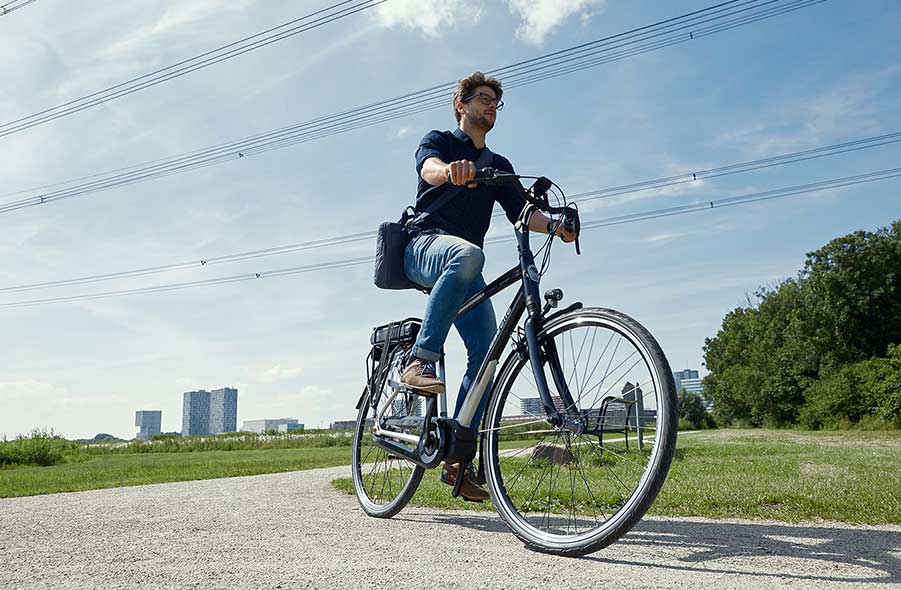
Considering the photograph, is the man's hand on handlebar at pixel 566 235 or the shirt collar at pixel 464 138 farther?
the shirt collar at pixel 464 138

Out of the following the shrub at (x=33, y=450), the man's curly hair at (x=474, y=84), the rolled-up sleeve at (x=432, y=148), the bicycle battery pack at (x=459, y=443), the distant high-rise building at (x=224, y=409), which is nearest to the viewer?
the bicycle battery pack at (x=459, y=443)

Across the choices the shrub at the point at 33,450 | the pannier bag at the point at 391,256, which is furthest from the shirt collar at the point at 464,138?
the shrub at the point at 33,450

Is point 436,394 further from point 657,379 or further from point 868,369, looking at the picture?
point 868,369

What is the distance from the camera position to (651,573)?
8.29ft

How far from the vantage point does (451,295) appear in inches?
143

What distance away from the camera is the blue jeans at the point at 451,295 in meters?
3.62

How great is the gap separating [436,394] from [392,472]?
3.96 ft

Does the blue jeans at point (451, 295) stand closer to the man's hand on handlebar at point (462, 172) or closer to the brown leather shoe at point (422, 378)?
the brown leather shoe at point (422, 378)

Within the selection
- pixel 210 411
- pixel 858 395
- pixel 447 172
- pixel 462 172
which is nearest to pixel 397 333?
pixel 447 172

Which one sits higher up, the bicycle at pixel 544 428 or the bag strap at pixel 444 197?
the bag strap at pixel 444 197

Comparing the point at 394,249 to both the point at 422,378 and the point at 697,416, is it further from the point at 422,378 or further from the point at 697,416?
the point at 697,416

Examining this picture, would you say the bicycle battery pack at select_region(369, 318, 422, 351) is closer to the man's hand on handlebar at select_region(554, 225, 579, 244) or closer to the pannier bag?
the pannier bag

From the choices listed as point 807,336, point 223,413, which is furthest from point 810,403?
point 223,413

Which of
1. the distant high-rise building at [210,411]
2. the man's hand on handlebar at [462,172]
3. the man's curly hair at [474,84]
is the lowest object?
the man's hand on handlebar at [462,172]
